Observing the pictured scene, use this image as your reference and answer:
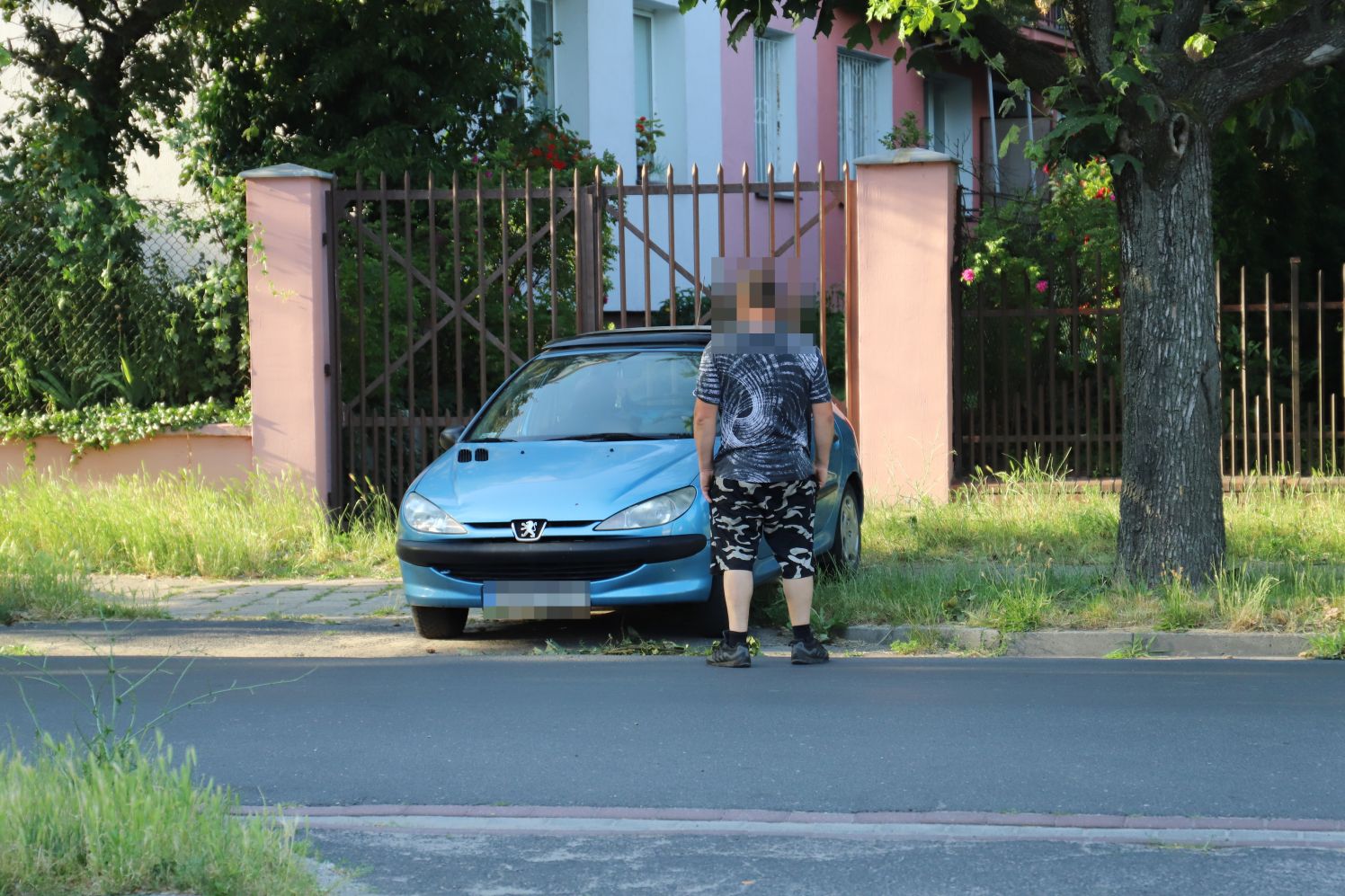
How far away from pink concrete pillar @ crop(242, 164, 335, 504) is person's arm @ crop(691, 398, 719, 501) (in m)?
5.54

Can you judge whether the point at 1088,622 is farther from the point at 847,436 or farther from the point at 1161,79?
the point at 1161,79

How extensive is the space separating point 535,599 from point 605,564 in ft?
1.25

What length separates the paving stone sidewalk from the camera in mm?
9875

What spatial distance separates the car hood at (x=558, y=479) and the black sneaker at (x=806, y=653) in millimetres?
1014

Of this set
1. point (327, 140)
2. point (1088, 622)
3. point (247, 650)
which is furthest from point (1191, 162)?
point (327, 140)

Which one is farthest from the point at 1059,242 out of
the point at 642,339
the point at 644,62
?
the point at 644,62

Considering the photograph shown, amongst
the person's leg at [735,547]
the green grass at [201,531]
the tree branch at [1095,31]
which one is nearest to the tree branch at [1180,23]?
the tree branch at [1095,31]

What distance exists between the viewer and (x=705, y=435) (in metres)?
7.99

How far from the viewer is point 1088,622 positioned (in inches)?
344

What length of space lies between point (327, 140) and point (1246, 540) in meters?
8.86

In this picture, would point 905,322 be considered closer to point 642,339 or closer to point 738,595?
point 642,339

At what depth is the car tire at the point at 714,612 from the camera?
333 inches

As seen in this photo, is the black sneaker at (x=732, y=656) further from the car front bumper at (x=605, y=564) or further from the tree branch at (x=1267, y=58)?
the tree branch at (x=1267, y=58)

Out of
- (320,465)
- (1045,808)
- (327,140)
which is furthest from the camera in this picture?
(327,140)
